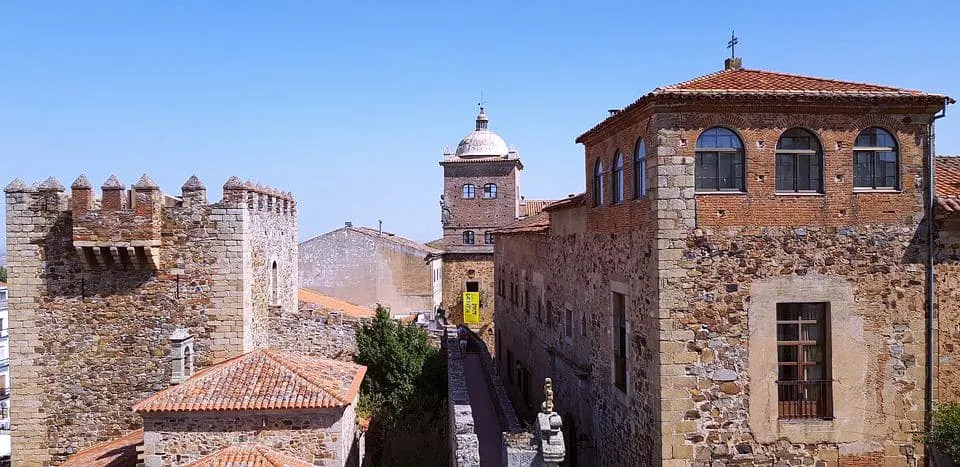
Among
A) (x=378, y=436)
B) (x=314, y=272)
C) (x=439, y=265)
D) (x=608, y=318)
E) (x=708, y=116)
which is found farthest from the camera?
(x=439, y=265)

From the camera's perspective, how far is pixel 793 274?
36.3 feet

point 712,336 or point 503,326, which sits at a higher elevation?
point 712,336

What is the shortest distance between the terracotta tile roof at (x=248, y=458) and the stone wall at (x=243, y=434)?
116 mm

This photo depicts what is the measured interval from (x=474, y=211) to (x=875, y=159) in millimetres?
31536

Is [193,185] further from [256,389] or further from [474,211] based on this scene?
[474,211]

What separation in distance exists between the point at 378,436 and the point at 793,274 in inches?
445

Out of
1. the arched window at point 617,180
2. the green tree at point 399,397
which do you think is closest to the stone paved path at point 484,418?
the green tree at point 399,397

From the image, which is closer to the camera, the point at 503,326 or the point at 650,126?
the point at 650,126

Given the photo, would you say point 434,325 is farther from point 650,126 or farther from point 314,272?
point 650,126

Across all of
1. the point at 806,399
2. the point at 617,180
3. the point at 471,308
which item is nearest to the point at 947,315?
the point at 806,399

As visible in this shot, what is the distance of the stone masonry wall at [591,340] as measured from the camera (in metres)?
11.5

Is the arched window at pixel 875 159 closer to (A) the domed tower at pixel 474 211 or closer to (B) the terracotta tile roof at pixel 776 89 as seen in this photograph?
(B) the terracotta tile roof at pixel 776 89

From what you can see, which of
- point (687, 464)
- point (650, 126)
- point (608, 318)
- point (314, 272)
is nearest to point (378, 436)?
point (608, 318)

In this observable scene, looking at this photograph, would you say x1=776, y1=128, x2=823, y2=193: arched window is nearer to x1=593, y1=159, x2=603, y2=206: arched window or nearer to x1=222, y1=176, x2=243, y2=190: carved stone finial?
x1=593, y1=159, x2=603, y2=206: arched window
